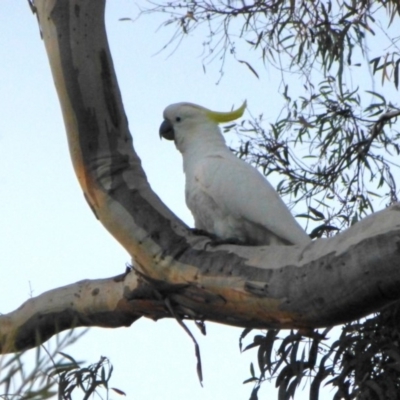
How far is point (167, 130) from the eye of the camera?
8.98 feet

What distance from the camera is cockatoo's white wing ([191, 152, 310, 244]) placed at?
226 centimetres

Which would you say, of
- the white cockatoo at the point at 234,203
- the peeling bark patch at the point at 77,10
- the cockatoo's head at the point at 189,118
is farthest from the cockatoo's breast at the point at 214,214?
the peeling bark patch at the point at 77,10

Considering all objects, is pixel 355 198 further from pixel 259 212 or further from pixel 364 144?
pixel 259 212

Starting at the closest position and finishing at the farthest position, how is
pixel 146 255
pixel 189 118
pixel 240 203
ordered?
pixel 146 255 < pixel 240 203 < pixel 189 118

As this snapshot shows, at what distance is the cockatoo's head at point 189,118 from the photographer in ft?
8.73

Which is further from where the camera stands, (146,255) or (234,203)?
(234,203)

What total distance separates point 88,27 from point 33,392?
1.31 m

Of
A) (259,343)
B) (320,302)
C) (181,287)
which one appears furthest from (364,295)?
(259,343)

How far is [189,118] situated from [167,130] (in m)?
0.09

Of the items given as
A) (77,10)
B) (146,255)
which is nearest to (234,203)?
(146,255)

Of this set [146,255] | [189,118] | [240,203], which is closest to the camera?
[146,255]

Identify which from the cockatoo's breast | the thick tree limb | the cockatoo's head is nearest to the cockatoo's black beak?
the cockatoo's head

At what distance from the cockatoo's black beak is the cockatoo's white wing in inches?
13.3

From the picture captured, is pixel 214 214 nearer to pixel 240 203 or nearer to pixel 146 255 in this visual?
pixel 240 203
